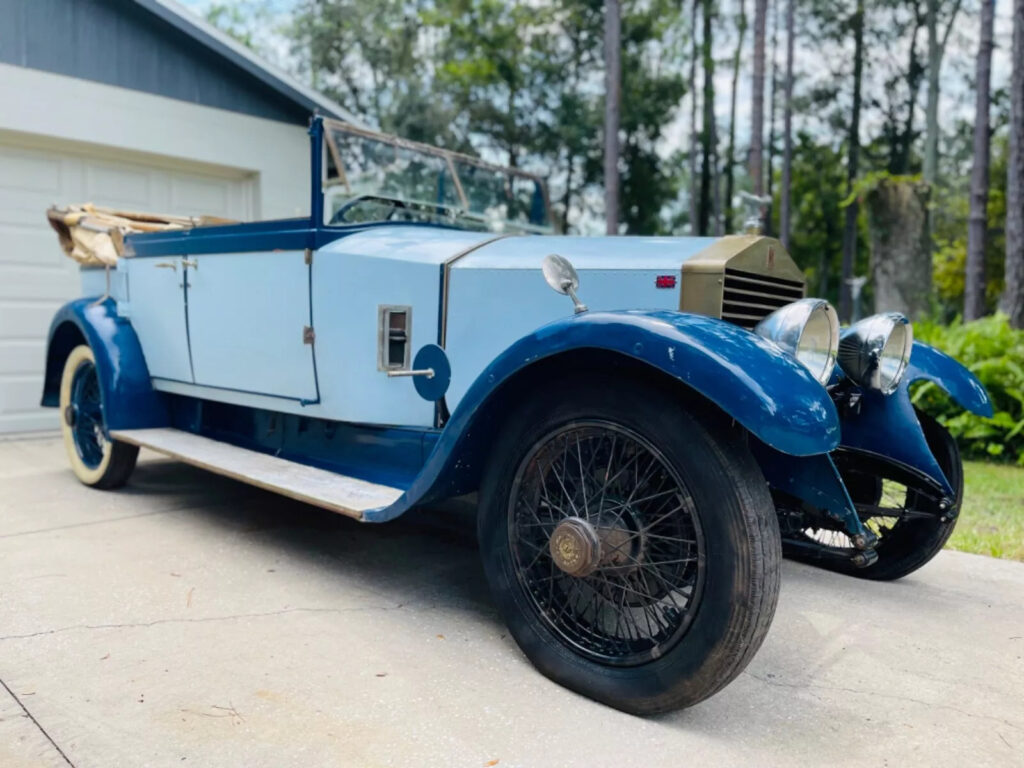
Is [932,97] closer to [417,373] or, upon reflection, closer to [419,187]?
[419,187]

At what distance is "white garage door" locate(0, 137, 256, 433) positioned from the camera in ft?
21.6

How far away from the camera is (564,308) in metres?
2.73

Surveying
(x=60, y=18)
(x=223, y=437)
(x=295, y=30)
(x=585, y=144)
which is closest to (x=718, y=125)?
(x=585, y=144)

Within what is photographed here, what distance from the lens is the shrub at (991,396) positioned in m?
6.20

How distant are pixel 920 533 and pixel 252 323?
3.13m

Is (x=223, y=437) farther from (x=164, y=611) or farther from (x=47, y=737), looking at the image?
(x=47, y=737)

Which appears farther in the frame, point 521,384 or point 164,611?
point 164,611

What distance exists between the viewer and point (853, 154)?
24.8 metres

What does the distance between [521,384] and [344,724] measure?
110 centimetres

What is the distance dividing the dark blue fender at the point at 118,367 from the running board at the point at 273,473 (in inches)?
4.5

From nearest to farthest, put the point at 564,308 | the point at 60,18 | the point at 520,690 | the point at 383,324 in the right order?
the point at 520,690
the point at 564,308
the point at 383,324
the point at 60,18

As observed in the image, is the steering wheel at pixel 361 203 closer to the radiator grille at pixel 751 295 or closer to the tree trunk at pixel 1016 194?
the radiator grille at pixel 751 295

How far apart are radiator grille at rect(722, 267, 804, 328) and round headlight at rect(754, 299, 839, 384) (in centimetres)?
17

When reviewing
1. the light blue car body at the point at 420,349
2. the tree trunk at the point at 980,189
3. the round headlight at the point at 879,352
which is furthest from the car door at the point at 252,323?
the tree trunk at the point at 980,189
